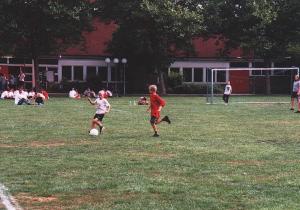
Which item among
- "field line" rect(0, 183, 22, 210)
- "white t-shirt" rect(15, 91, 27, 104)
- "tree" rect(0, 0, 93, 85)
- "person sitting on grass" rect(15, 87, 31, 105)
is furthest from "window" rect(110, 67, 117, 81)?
"field line" rect(0, 183, 22, 210)

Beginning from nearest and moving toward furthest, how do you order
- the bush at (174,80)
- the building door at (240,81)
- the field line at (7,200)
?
the field line at (7,200) → the bush at (174,80) → the building door at (240,81)

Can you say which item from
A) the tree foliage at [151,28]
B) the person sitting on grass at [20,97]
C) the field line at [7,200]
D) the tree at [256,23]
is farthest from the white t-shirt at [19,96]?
the field line at [7,200]

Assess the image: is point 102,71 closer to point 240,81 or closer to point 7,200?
point 240,81

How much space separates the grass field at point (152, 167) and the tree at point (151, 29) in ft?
94.3

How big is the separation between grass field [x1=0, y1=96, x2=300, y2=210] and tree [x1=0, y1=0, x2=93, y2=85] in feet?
90.5

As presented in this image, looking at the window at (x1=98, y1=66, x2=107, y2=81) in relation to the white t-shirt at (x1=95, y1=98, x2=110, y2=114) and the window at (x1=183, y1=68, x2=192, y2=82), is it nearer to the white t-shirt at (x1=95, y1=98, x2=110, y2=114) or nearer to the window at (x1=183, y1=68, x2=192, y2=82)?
the window at (x1=183, y1=68, x2=192, y2=82)

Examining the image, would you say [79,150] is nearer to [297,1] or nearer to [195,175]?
[195,175]

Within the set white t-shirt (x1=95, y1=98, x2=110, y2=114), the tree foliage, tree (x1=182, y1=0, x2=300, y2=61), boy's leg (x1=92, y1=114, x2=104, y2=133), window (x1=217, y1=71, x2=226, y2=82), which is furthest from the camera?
window (x1=217, y1=71, x2=226, y2=82)

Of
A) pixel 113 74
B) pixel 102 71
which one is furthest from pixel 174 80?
pixel 102 71

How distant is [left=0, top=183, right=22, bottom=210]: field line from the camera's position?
25.6 ft

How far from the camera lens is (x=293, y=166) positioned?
11.3 metres

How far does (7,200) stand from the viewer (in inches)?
323

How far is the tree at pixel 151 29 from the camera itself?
47844mm

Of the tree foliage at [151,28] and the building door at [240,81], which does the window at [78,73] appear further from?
the building door at [240,81]
